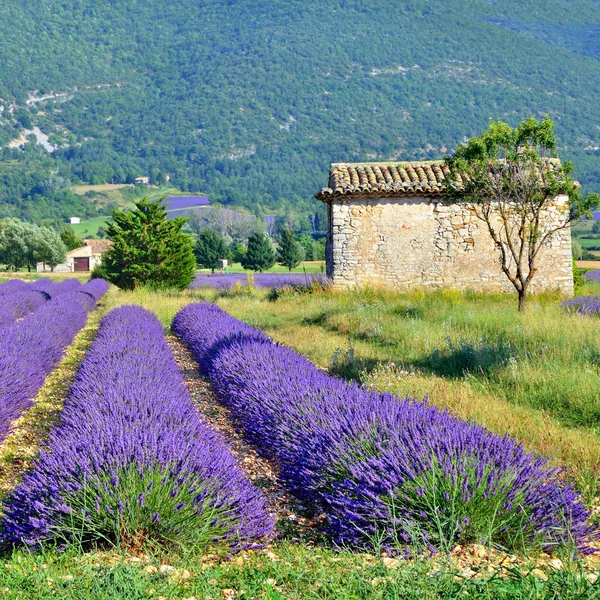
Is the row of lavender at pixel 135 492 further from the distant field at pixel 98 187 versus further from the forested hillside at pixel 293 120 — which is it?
the distant field at pixel 98 187

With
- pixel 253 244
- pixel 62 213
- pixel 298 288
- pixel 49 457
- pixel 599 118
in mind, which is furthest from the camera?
pixel 599 118

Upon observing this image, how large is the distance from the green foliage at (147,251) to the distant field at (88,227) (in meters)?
84.9

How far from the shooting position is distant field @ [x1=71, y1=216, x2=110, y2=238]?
10950 centimetres

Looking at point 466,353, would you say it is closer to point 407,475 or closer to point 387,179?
point 407,475

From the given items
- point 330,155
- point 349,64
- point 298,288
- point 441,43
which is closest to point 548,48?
point 441,43

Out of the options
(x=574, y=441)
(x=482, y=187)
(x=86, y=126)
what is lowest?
(x=574, y=441)

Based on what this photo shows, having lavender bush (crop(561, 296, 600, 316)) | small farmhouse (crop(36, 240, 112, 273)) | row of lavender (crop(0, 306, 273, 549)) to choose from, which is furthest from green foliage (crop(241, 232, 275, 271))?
row of lavender (crop(0, 306, 273, 549))

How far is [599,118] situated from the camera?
482 ft

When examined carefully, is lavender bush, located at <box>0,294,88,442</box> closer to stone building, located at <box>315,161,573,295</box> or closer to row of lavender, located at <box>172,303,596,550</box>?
row of lavender, located at <box>172,303,596,550</box>

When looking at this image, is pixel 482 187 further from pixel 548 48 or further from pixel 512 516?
pixel 548 48

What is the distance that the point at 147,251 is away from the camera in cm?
2389

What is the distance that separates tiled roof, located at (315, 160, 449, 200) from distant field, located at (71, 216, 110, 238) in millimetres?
93012

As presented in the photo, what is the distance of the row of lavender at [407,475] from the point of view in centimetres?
330

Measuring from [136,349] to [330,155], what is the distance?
15160 cm
